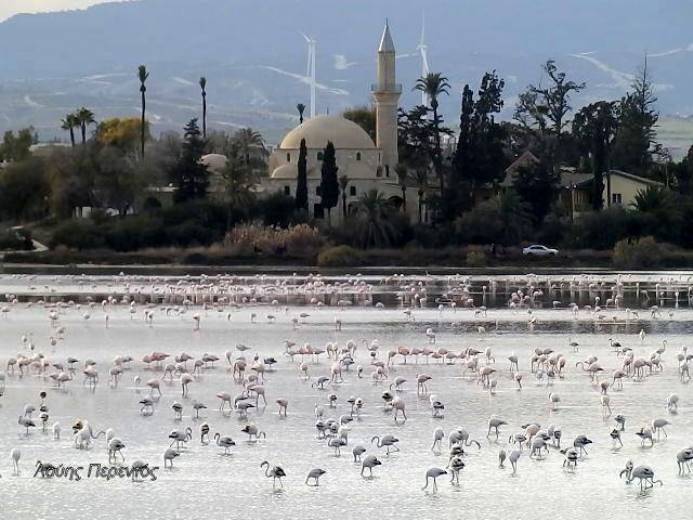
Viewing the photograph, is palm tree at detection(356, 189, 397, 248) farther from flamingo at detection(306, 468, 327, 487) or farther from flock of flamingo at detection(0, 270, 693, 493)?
flamingo at detection(306, 468, 327, 487)

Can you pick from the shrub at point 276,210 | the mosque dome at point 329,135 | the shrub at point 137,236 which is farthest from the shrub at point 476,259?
the mosque dome at point 329,135

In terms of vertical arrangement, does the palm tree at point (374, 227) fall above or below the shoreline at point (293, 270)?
above

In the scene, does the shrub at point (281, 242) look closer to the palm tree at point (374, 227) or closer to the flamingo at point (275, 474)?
the palm tree at point (374, 227)

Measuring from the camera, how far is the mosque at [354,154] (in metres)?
88.5

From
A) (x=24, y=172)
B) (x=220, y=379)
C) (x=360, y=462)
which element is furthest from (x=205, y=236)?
(x=360, y=462)

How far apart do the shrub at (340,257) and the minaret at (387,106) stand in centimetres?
1541

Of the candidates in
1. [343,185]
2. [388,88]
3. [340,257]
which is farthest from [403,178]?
[340,257]

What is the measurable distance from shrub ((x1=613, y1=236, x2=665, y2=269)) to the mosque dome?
20.5 metres

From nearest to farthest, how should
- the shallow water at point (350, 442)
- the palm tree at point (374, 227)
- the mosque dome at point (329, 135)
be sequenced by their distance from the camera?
the shallow water at point (350, 442) < the palm tree at point (374, 227) < the mosque dome at point (329, 135)

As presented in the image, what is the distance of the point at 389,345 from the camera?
38.3 metres

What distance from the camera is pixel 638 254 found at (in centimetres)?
7488

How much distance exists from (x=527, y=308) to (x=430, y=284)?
11528 mm

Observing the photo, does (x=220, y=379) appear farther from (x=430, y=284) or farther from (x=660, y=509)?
(x=430, y=284)

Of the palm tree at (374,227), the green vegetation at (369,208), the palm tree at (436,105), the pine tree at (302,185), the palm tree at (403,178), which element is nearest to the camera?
the green vegetation at (369,208)
